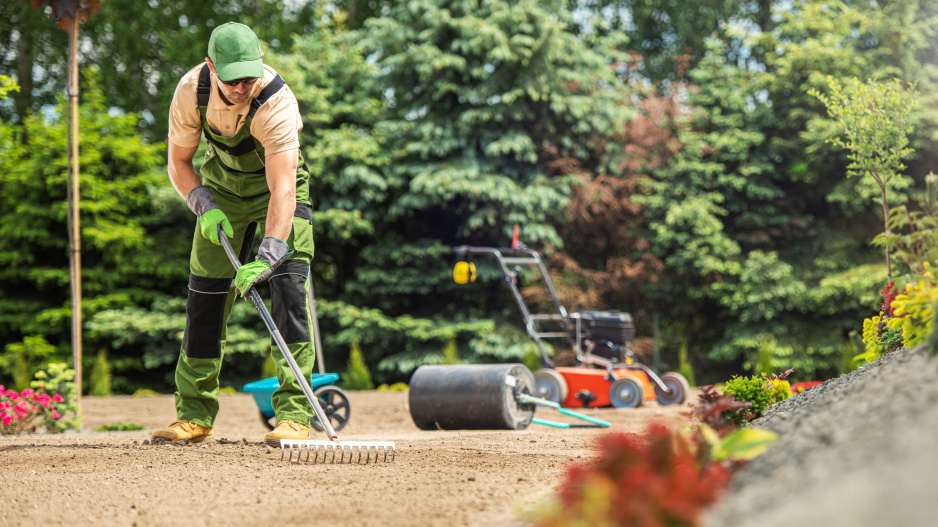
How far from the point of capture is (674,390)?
26.0 feet

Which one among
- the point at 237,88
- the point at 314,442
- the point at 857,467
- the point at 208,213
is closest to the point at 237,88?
the point at 237,88

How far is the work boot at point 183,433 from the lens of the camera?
409 centimetres

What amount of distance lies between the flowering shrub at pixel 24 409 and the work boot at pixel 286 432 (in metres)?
2.57

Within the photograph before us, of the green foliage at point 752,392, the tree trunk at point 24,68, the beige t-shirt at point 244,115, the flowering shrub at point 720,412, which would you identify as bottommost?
the green foliage at point 752,392

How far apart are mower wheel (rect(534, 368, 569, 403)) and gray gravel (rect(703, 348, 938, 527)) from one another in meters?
5.17

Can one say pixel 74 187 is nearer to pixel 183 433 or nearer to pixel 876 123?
pixel 183 433

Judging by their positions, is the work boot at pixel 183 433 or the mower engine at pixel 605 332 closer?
the work boot at pixel 183 433

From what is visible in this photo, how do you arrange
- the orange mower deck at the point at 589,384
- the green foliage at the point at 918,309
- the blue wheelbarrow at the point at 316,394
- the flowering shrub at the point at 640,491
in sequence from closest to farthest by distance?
the flowering shrub at the point at 640,491 → the green foliage at the point at 918,309 → the blue wheelbarrow at the point at 316,394 → the orange mower deck at the point at 589,384

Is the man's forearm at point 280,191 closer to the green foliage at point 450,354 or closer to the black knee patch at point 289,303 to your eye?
the black knee patch at point 289,303

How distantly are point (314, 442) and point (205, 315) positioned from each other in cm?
118

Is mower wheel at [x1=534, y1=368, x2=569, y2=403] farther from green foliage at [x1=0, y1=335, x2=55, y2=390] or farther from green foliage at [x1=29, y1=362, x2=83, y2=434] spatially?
green foliage at [x1=0, y1=335, x2=55, y2=390]

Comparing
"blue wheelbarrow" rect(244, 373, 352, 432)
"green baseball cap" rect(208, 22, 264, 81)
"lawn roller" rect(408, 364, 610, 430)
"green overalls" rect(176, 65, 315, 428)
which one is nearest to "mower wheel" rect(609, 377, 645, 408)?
"lawn roller" rect(408, 364, 610, 430)

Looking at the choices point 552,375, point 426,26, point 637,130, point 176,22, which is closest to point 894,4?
point 637,130

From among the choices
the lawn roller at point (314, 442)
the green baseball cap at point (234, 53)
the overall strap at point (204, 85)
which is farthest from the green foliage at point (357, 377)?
the green baseball cap at point (234, 53)
